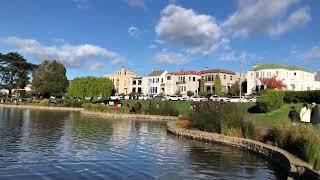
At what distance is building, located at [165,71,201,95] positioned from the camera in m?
127

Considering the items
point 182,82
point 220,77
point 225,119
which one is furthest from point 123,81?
point 225,119

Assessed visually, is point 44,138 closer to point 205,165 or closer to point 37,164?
point 37,164

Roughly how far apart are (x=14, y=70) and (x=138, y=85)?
4535 cm

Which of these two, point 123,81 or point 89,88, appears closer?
point 89,88

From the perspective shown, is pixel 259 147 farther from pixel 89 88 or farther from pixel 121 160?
pixel 89 88

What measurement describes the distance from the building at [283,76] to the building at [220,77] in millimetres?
10449

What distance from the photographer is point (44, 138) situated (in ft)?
77.1

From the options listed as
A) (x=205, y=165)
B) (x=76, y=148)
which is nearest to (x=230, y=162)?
(x=205, y=165)

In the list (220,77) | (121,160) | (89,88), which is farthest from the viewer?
(220,77)

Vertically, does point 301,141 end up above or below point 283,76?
below

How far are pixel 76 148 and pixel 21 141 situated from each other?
3.51 metres

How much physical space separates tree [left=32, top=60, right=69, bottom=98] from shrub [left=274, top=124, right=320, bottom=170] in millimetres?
96975

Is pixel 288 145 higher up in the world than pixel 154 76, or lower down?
lower down

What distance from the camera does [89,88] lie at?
340 ft
